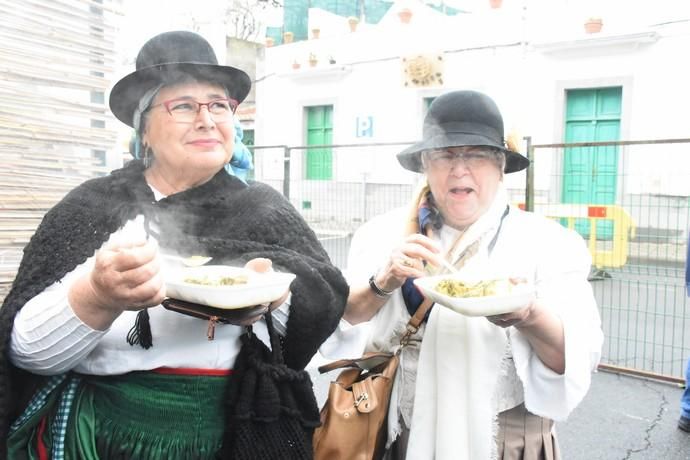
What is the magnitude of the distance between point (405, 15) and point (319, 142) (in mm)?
3599

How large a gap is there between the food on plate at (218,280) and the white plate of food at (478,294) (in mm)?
562

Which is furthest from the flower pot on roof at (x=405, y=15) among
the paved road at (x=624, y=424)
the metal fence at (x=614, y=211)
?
the paved road at (x=624, y=424)

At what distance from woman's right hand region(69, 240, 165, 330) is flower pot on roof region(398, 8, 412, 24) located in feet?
4.93

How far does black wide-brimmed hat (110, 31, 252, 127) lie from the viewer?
5.57ft

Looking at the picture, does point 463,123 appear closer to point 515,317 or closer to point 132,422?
point 515,317

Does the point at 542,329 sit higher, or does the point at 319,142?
the point at 319,142

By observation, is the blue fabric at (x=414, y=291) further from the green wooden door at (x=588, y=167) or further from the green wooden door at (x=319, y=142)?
the green wooden door at (x=588, y=167)

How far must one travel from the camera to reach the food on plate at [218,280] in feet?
4.84

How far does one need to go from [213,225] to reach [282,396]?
0.53 metres

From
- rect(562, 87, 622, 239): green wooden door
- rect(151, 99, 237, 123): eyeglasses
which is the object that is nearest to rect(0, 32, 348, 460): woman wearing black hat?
rect(151, 99, 237, 123): eyeglasses

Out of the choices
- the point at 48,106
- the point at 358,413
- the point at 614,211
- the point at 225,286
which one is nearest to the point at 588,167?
the point at 614,211

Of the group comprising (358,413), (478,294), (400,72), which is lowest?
(358,413)

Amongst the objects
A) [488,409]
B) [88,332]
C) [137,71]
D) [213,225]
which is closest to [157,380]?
[88,332]

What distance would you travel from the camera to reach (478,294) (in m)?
1.68
